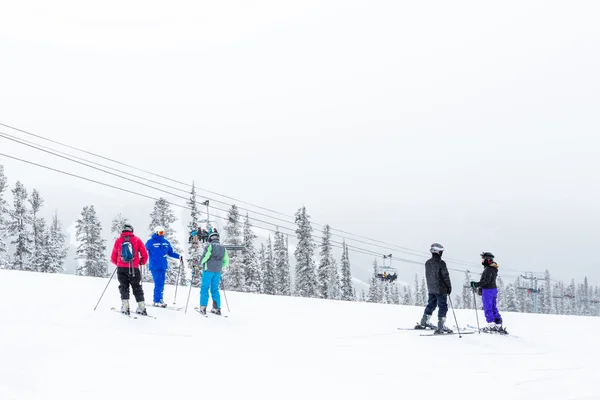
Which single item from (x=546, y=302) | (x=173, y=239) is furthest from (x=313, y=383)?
(x=546, y=302)

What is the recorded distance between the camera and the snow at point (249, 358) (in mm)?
6730

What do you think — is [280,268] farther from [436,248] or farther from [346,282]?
[436,248]

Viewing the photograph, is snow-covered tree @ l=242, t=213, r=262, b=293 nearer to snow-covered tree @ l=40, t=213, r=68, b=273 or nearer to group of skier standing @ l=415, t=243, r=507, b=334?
snow-covered tree @ l=40, t=213, r=68, b=273

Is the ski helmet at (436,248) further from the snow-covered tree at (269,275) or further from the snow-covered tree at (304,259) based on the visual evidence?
the snow-covered tree at (269,275)

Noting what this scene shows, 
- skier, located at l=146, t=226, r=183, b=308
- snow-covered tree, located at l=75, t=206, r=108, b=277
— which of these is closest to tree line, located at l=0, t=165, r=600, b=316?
snow-covered tree, located at l=75, t=206, r=108, b=277

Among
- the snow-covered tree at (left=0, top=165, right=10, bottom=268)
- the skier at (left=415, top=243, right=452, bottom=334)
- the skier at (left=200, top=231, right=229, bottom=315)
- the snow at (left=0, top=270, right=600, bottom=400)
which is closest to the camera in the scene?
the snow at (left=0, top=270, right=600, bottom=400)

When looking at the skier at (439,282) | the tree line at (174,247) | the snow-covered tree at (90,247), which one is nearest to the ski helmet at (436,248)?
the skier at (439,282)

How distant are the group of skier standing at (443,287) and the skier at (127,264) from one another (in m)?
8.04

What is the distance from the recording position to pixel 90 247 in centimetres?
5612

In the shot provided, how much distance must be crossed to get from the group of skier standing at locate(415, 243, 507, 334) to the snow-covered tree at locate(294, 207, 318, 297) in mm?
41540

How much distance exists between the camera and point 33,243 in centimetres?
5578

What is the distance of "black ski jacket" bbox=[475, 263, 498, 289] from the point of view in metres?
13.9

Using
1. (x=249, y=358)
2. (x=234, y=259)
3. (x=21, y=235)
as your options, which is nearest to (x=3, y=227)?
(x=21, y=235)

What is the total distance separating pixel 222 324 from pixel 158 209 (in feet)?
137
